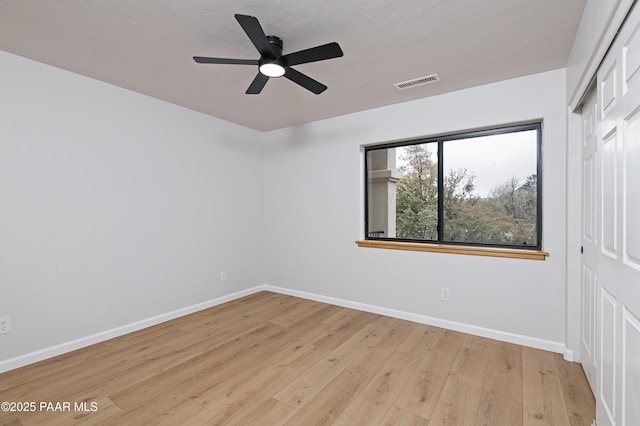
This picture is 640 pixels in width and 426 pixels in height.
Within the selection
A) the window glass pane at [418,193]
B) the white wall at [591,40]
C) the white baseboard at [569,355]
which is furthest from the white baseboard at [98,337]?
the white wall at [591,40]

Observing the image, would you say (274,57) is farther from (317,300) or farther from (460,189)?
(317,300)

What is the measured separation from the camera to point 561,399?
6.48 feet

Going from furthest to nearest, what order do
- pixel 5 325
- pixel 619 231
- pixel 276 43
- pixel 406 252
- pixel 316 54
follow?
pixel 406 252 < pixel 5 325 < pixel 276 43 < pixel 316 54 < pixel 619 231

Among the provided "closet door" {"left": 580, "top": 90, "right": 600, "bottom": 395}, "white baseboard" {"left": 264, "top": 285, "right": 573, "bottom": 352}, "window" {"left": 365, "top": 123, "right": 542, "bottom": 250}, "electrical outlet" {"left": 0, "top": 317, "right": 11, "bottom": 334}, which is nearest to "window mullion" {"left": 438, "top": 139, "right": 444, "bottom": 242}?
"window" {"left": 365, "top": 123, "right": 542, "bottom": 250}

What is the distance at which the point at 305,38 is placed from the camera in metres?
2.16

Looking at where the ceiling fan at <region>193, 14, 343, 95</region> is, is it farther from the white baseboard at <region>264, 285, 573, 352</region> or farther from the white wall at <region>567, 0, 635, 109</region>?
the white baseboard at <region>264, 285, 573, 352</region>

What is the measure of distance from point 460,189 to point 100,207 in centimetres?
370

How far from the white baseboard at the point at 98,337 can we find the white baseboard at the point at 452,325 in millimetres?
1262

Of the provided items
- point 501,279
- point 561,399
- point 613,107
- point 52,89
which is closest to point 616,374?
point 561,399

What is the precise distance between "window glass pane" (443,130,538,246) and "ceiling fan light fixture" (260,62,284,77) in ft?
6.79

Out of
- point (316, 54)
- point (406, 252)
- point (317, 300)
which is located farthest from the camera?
point (317, 300)

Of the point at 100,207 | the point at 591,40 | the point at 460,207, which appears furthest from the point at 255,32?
the point at 460,207

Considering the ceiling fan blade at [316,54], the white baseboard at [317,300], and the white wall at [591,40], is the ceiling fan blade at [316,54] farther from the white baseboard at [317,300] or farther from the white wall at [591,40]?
the white baseboard at [317,300]

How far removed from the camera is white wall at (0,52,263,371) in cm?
243
